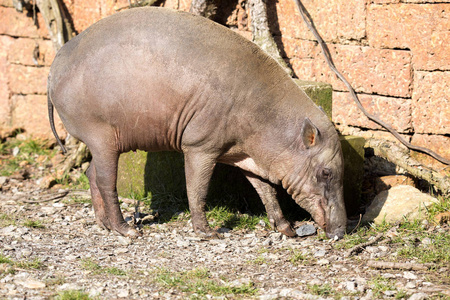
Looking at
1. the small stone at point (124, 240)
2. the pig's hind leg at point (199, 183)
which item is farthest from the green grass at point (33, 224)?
the pig's hind leg at point (199, 183)

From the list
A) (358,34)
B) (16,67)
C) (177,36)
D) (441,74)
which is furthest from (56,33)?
(441,74)

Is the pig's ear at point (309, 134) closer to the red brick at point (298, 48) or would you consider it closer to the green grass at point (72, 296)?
the red brick at point (298, 48)

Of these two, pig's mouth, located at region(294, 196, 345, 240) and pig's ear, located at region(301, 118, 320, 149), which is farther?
pig's mouth, located at region(294, 196, 345, 240)

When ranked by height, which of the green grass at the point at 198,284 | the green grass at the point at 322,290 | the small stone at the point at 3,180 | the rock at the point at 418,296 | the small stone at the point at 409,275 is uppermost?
the rock at the point at 418,296

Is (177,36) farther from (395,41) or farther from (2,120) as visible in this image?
(2,120)

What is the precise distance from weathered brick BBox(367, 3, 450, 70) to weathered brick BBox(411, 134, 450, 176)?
2.36ft

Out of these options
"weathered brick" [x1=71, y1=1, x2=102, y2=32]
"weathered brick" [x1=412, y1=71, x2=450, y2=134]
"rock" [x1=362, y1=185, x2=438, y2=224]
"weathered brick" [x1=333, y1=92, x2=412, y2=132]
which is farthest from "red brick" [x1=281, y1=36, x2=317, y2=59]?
"weathered brick" [x1=71, y1=1, x2=102, y2=32]

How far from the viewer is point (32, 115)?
8.86m

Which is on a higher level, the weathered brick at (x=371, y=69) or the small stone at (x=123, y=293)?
the weathered brick at (x=371, y=69)

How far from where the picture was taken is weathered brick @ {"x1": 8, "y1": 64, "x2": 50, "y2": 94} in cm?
872

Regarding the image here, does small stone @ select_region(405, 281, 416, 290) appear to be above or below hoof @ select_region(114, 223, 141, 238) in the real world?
above

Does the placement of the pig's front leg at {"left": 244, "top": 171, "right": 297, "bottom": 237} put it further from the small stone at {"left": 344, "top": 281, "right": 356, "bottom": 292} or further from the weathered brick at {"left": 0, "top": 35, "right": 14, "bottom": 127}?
the weathered brick at {"left": 0, "top": 35, "right": 14, "bottom": 127}

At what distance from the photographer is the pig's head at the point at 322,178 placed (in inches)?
215

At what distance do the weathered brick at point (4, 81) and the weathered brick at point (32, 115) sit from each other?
11cm
